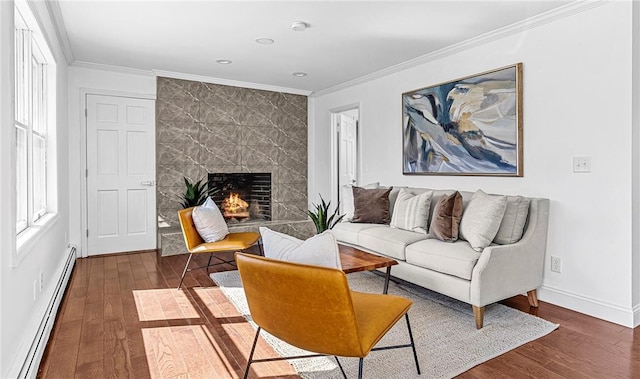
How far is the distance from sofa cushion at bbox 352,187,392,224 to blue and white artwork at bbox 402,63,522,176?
1.85 feet

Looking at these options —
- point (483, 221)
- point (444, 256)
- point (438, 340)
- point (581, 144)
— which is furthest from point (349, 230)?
point (581, 144)

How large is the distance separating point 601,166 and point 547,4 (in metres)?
1.30

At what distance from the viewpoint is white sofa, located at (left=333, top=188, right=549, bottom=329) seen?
107 inches

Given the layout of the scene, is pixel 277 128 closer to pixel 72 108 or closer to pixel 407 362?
pixel 72 108

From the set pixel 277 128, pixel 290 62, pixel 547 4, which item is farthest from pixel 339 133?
pixel 547 4

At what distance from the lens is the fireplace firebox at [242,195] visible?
586cm

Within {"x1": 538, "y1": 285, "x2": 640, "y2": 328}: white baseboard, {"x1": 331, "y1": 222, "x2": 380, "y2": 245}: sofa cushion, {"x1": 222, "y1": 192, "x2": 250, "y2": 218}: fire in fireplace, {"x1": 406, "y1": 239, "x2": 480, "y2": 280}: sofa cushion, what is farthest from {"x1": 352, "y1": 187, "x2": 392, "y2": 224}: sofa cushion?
{"x1": 222, "y1": 192, "x2": 250, "y2": 218}: fire in fireplace

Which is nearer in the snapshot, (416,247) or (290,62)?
(416,247)

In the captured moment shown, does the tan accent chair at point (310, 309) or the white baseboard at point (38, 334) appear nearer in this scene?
the tan accent chair at point (310, 309)

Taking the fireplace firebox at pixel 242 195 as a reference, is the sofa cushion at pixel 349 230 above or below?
below

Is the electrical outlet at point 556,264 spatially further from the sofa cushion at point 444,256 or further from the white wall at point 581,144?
the sofa cushion at point 444,256

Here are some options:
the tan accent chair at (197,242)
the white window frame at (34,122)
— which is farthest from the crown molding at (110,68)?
the tan accent chair at (197,242)

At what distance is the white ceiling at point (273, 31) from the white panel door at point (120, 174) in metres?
0.59

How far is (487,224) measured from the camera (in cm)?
295
